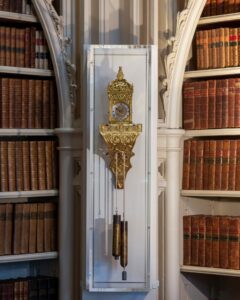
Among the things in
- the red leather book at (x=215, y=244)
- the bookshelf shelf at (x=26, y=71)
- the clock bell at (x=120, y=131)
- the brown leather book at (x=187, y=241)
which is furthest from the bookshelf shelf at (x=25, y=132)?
the red leather book at (x=215, y=244)

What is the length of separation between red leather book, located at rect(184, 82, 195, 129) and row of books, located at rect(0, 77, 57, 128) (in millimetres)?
633

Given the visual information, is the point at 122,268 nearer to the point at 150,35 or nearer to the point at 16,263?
the point at 16,263

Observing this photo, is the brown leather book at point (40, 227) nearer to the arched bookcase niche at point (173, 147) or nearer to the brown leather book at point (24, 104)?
the brown leather book at point (24, 104)

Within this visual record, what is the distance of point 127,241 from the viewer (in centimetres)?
266

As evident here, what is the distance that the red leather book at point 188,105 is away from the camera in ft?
10.0

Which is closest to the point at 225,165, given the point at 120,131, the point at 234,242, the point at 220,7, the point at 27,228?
the point at 234,242

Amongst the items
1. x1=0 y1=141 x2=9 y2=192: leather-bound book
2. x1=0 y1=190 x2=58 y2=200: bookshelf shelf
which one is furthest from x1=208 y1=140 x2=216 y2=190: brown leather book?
x1=0 y1=141 x2=9 y2=192: leather-bound book

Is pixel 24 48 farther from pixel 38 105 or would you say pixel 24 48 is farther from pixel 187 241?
pixel 187 241

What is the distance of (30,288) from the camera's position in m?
3.04

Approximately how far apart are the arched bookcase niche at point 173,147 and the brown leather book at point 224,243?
0.66 ft

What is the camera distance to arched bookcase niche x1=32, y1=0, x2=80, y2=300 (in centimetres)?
299

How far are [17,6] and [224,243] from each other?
58.8 inches

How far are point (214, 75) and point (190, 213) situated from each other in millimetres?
687

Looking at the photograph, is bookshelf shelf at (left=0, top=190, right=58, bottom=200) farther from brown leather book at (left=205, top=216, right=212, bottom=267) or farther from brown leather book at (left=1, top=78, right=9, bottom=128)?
brown leather book at (left=205, top=216, right=212, bottom=267)
